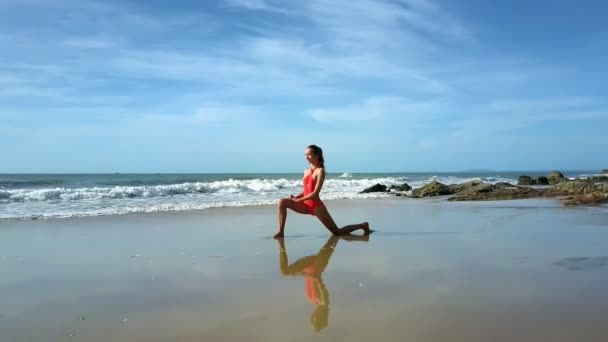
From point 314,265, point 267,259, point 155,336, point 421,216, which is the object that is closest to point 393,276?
point 314,265


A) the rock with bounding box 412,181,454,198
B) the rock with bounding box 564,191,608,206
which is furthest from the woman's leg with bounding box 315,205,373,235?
the rock with bounding box 412,181,454,198

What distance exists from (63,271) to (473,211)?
9.46 meters

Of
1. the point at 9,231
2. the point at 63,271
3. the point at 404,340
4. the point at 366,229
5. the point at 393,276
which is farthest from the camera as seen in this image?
the point at 9,231

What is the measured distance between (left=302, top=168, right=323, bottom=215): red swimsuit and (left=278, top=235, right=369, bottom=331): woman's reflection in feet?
1.79

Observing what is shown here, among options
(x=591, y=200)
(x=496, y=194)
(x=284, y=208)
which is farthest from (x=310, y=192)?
(x=496, y=194)

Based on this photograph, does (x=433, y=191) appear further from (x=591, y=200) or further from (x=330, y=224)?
(x=330, y=224)

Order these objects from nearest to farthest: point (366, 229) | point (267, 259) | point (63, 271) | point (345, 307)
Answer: point (345, 307) → point (63, 271) → point (267, 259) → point (366, 229)

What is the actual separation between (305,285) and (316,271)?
0.66m

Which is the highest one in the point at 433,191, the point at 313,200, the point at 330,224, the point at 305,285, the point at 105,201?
the point at 313,200

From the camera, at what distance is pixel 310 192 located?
8.11 metres

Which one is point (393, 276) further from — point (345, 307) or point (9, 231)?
point (9, 231)

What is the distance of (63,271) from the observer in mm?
5371

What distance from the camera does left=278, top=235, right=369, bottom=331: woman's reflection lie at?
3666 millimetres

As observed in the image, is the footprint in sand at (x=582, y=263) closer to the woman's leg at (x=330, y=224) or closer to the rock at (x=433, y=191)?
the woman's leg at (x=330, y=224)
